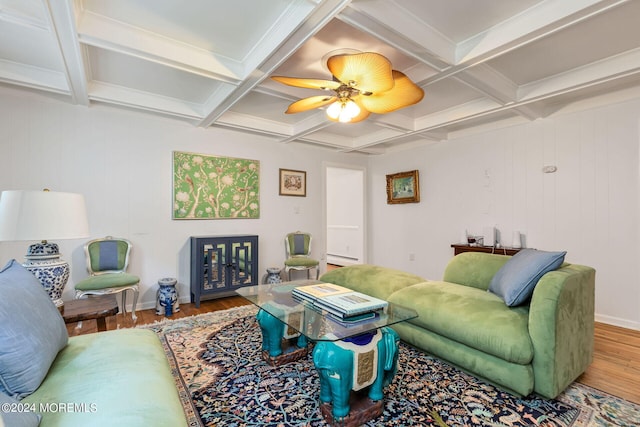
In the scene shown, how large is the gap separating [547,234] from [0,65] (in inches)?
216

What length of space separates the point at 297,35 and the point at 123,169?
2.63m

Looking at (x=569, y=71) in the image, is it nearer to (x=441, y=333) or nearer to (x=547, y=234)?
(x=547, y=234)

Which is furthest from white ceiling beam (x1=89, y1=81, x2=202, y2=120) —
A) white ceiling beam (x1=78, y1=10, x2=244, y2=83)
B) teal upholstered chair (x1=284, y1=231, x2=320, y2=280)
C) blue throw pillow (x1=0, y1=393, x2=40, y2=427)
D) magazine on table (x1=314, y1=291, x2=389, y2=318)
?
blue throw pillow (x1=0, y1=393, x2=40, y2=427)

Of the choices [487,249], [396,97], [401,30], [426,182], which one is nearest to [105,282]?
[396,97]

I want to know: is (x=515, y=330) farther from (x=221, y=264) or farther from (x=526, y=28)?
(x=221, y=264)

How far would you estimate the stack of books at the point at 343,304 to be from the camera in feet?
5.69

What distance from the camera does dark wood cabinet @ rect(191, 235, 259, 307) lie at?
357cm

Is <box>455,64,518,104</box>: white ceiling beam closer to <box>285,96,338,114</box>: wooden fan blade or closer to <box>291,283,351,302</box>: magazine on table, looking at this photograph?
<box>285,96,338,114</box>: wooden fan blade

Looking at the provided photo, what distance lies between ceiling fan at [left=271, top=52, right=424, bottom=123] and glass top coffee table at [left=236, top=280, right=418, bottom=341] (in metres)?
1.48

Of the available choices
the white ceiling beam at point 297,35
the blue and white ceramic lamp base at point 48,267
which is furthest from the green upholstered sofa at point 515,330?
the blue and white ceramic lamp base at point 48,267

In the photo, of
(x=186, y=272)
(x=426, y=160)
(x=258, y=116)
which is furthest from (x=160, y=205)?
(x=426, y=160)

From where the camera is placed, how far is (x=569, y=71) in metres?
2.62

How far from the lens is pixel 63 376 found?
1.16m

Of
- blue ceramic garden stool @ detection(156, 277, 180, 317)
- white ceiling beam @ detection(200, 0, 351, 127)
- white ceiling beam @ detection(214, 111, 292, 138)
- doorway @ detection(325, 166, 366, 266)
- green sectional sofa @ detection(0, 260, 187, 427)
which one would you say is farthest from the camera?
doorway @ detection(325, 166, 366, 266)
